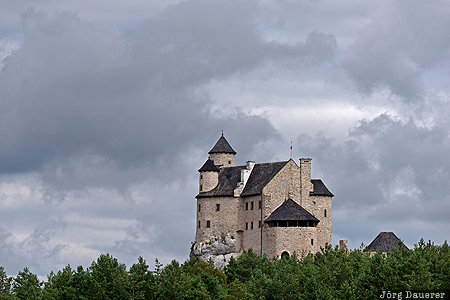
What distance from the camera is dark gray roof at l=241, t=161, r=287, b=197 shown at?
493ft

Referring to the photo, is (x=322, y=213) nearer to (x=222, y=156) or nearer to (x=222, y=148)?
(x=222, y=156)

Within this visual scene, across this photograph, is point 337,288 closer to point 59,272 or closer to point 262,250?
point 59,272

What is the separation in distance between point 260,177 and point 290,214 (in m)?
8.78

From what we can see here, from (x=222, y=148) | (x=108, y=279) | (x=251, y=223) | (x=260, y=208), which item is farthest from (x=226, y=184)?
(x=108, y=279)

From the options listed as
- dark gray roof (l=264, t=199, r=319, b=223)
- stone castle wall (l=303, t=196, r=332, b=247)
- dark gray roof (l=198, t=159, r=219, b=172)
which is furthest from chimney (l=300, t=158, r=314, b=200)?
dark gray roof (l=198, t=159, r=219, b=172)

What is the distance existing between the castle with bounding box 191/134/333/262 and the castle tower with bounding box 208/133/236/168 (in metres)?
2.23

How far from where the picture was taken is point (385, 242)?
5871 inches

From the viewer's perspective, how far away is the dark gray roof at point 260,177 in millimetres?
150125

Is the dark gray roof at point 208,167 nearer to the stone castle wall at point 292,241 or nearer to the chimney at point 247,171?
the chimney at point 247,171

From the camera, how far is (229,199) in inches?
5989

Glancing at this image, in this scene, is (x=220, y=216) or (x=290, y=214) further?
(x=220, y=216)

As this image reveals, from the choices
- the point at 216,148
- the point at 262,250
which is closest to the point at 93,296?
the point at 262,250

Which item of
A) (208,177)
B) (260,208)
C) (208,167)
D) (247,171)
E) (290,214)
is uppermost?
(208,167)

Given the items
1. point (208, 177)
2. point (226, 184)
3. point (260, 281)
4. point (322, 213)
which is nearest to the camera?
point (260, 281)
